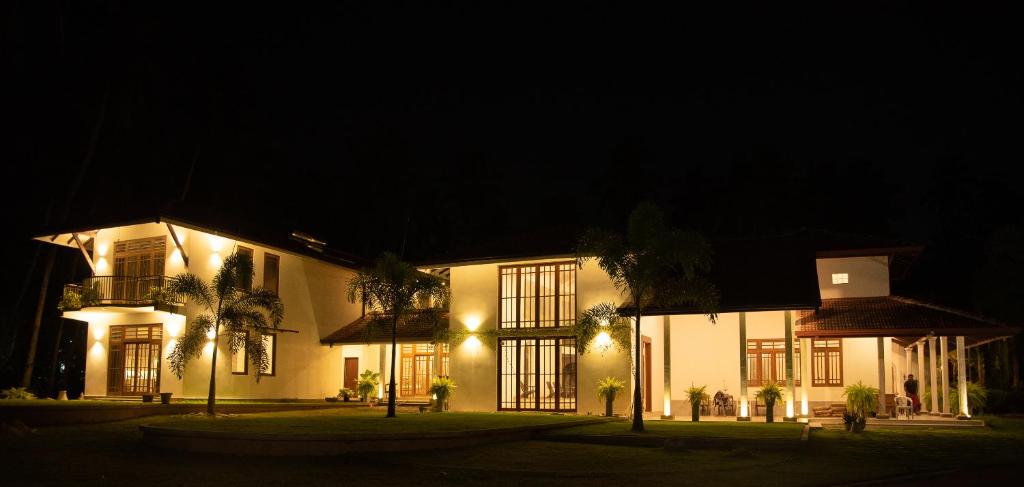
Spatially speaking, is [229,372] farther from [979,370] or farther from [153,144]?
[979,370]

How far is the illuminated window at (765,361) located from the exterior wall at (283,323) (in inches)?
553

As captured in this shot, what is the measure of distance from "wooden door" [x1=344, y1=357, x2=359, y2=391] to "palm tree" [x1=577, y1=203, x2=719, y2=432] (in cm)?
1538

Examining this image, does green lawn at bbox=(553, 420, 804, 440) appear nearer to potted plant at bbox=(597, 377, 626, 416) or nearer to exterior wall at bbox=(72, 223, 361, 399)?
→ potted plant at bbox=(597, 377, 626, 416)

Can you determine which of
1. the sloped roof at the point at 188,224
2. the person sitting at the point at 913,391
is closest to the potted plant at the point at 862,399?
the person sitting at the point at 913,391

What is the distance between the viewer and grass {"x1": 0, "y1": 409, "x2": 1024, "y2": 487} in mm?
11758

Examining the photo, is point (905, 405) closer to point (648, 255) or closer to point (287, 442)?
point (648, 255)

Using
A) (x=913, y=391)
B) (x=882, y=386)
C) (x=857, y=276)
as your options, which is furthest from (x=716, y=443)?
(x=857, y=276)

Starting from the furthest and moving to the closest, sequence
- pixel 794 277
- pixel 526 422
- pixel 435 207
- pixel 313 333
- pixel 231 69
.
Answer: pixel 435 207 → pixel 231 69 → pixel 313 333 → pixel 794 277 → pixel 526 422

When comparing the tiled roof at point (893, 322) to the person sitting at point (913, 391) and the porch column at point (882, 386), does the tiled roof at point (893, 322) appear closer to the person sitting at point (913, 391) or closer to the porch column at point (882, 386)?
the porch column at point (882, 386)

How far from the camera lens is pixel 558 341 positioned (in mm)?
25234

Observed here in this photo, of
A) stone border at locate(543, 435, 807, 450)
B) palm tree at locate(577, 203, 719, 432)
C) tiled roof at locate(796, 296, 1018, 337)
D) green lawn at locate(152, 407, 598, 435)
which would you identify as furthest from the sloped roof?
tiled roof at locate(796, 296, 1018, 337)

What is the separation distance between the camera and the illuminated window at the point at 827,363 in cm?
2508

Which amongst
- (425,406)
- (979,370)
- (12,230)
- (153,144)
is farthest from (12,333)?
(979,370)

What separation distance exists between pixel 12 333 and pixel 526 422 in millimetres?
23909
